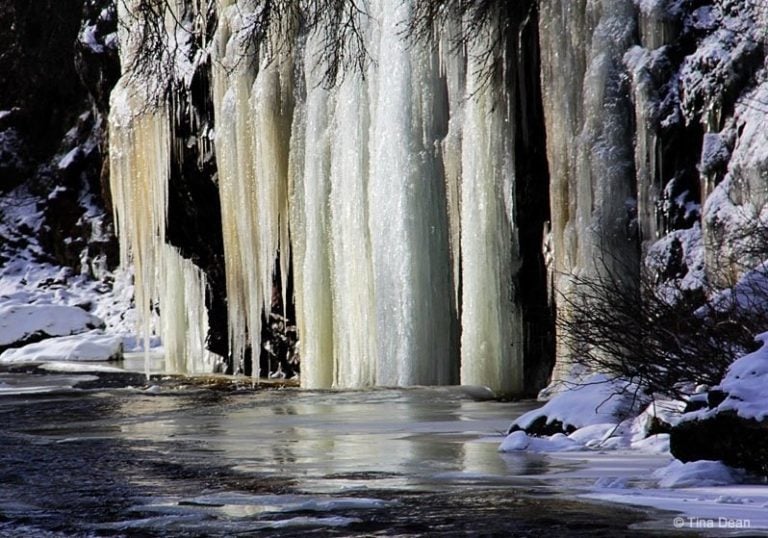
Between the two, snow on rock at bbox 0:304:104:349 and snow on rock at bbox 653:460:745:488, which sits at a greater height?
snow on rock at bbox 0:304:104:349

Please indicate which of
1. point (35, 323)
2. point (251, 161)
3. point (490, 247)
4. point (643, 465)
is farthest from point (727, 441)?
point (35, 323)


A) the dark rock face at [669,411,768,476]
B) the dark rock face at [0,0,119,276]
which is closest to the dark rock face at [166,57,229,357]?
the dark rock face at [0,0,119,276]

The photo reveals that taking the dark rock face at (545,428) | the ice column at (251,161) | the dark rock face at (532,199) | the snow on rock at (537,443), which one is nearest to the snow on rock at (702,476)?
the snow on rock at (537,443)

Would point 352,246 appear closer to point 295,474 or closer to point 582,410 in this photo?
point 582,410

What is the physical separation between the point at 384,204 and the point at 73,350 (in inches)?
650

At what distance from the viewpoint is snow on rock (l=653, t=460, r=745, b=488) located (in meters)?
6.68

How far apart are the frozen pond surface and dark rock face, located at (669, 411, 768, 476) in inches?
16.3

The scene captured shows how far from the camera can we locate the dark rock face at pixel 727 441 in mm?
6691

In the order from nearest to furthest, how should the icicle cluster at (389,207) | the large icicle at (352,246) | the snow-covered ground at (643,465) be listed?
1. the snow-covered ground at (643,465)
2. the icicle cluster at (389,207)
3. the large icicle at (352,246)

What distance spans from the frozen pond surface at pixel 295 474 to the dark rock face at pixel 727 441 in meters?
0.42

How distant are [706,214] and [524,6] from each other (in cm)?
406

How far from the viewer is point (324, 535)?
5691mm

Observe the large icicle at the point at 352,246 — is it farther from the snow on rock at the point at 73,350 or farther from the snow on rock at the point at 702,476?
the snow on rock at the point at 73,350

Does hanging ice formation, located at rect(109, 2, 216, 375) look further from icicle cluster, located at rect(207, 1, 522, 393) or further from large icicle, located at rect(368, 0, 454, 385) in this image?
large icicle, located at rect(368, 0, 454, 385)
